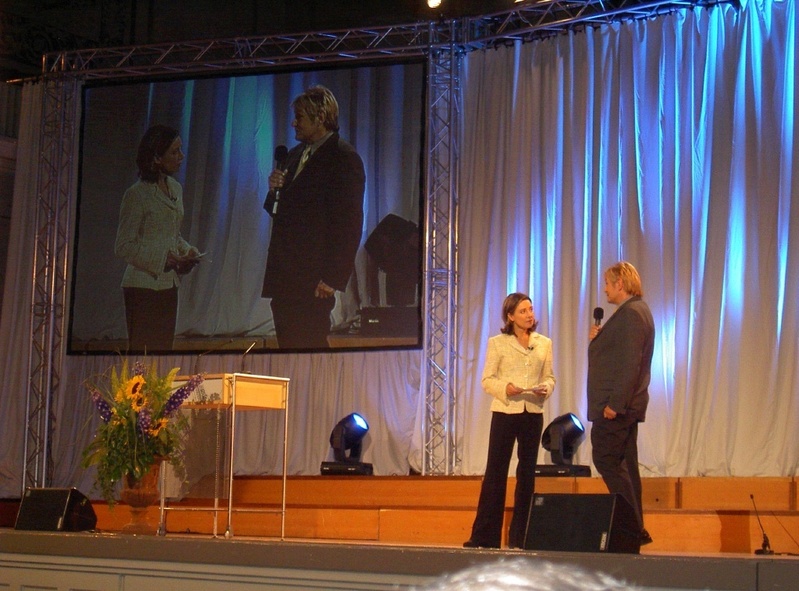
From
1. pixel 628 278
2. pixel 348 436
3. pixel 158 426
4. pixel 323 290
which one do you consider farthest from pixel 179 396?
pixel 323 290

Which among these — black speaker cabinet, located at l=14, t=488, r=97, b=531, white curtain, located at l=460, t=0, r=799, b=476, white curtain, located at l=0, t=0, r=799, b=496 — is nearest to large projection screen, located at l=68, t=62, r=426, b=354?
white curtain, located at l=0, t=0, r=799, b=496

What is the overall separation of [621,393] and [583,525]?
1.30 meters

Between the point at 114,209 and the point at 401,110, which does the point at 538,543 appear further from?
the point at 114,209

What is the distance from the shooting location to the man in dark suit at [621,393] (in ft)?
14.6

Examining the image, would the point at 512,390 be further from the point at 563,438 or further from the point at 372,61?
the point at 372,61

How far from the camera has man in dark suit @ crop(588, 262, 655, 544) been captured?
14.6ft

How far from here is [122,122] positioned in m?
9.12

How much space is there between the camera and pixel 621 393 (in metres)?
4.45

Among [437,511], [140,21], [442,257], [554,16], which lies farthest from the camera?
[140,21]

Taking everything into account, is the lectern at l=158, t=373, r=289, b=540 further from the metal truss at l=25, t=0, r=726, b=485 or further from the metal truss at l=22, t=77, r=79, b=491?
the metal truss at l=22, t=77, r=79, b=491

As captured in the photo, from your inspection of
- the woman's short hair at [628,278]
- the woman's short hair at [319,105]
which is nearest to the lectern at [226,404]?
the woman's short hair at [628,278]

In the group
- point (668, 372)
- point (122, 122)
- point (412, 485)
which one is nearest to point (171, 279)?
point (122, 122)

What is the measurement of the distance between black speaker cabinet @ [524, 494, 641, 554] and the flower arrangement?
81.3 inches

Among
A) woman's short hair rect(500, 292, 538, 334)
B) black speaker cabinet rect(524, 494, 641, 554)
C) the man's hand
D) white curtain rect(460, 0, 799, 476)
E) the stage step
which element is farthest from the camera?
the man's hand
